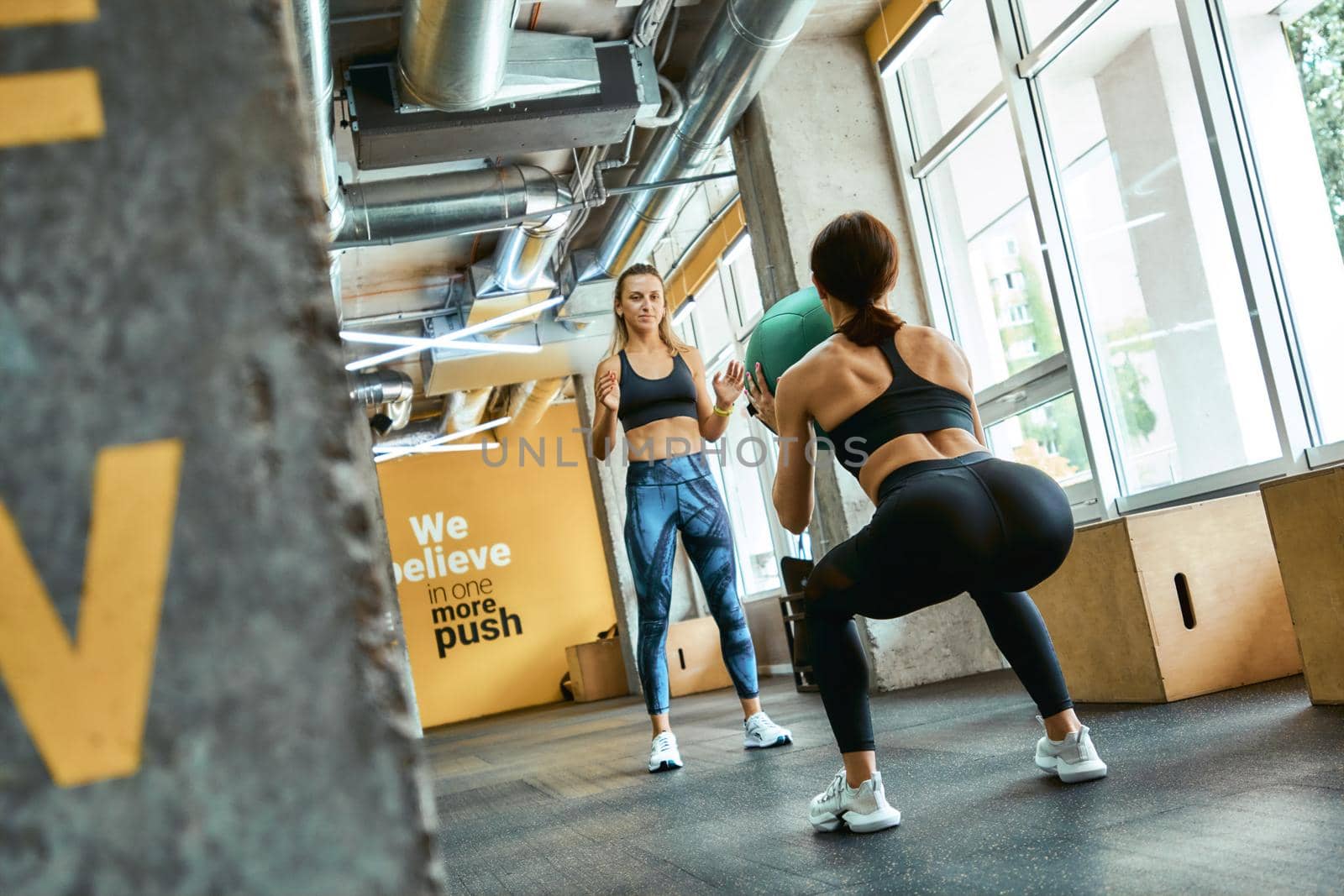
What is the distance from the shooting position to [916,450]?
2.15m

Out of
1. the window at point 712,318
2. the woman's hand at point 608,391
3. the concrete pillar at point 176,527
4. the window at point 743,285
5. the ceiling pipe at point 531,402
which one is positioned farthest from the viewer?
the ceiling pipe at point 531,402

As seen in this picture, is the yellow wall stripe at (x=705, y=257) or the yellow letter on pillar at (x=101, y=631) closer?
the yellow letter on pillar at (x=101, y=631)

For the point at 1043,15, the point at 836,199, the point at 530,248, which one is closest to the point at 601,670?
the point at 530,248

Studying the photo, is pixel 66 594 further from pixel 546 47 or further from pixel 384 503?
pixel 384 503

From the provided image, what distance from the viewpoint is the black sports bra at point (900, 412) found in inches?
86.0

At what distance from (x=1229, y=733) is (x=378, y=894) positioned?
8.60ft

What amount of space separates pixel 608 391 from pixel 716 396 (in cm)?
50

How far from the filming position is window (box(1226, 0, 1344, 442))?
3.92m

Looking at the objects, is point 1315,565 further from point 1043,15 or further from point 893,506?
point 1043,15

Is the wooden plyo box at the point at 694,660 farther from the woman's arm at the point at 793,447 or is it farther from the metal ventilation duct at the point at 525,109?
the woman's arm at the point at 793,447

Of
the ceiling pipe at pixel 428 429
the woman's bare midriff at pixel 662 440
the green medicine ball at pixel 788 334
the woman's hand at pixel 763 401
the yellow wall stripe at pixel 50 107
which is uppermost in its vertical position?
the ceiling pipe at pixel 428 429

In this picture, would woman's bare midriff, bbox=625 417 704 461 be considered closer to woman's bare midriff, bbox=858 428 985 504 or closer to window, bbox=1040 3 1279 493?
woman's bare midriff, bbox=858 428 985 504

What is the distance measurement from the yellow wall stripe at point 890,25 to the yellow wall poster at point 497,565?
871 centimetres

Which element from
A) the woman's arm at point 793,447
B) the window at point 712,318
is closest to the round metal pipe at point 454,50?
the woman's arm at point 793,447
